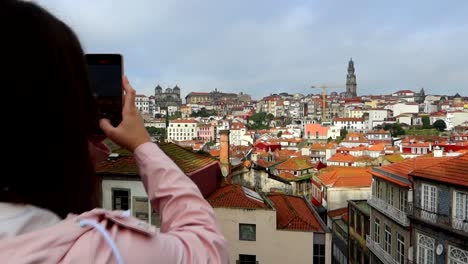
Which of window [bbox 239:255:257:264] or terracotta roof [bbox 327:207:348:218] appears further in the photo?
terracotta roof [bbox 327:207:348:218]

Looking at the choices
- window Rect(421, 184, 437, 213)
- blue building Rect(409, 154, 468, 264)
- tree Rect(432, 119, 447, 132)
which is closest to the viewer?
blue building Rect(409, 154, 468, 264)

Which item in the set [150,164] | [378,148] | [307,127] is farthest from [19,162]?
[307,127]

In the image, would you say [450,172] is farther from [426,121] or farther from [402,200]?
[426,121]

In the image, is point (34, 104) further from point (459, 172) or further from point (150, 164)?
point (459, 172)

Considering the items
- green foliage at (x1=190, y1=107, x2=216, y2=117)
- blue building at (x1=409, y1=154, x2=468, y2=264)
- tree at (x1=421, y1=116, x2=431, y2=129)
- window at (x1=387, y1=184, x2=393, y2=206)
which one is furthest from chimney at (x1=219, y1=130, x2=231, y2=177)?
green foliage at (x1=190, y1=107, x2=216, y2=117)

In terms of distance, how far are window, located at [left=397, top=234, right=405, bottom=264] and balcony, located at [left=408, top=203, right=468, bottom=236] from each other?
1.30 m

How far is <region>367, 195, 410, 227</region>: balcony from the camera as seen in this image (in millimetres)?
13692

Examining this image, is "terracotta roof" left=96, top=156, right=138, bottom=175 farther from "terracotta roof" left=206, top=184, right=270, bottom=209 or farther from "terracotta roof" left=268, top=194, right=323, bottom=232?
"terracotta roof" left=268, top=194, right=323, bottom=232

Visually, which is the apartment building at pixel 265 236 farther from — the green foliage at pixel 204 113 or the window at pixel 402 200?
the green foliage at pixel 204 113

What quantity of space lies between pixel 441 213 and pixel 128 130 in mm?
12400

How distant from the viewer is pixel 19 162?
80 centimetres

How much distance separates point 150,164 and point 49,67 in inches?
11.9

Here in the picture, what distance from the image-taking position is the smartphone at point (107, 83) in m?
1.10

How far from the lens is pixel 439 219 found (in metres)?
11.9
